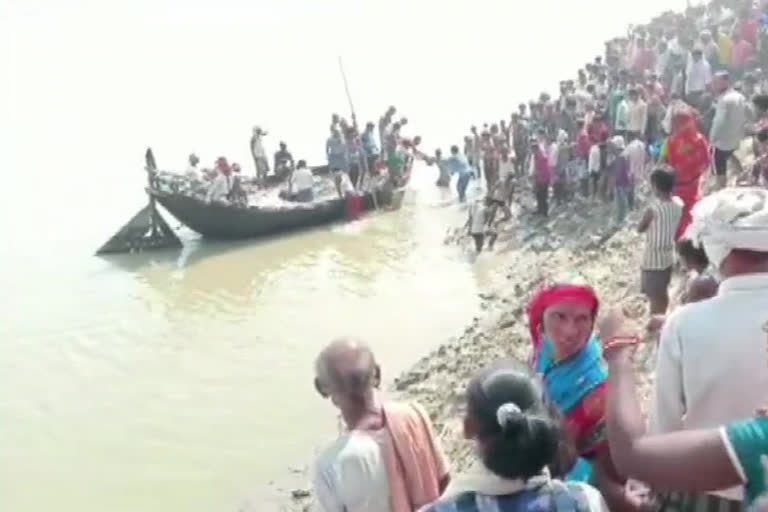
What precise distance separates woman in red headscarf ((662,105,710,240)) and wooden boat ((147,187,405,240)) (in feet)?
37.1

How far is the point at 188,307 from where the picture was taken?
51.0 ft

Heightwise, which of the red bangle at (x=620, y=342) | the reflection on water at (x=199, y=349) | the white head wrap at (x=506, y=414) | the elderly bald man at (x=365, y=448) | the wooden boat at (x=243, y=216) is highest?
the red bangle at (x=620, y=342)

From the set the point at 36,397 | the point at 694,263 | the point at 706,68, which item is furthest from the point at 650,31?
the point at 694,263

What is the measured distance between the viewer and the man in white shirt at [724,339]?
2.49 meters

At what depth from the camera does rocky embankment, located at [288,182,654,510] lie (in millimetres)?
8500

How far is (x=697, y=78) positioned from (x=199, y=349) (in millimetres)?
8247

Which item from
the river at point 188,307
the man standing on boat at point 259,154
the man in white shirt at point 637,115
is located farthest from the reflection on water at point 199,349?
the man in white shirt at point 637,115

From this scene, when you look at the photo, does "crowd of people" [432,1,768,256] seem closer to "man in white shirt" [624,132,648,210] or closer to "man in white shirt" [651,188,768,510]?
"man in white shirt" [624,132,648,210]

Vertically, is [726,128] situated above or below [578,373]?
above

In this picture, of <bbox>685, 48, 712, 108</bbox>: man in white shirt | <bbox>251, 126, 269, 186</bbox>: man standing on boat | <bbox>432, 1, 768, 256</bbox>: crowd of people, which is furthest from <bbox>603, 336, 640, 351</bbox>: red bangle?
<bbox>251, 126, 269, 186</bbox>: man standing on boat

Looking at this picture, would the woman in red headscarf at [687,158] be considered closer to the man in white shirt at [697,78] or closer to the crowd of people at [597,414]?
the crowd of people at [597,414]

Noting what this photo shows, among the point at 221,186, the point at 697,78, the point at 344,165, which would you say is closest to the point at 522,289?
the point at 697,78

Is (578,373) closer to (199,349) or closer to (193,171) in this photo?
(199,349)

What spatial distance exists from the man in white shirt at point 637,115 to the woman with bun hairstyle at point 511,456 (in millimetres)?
12247
